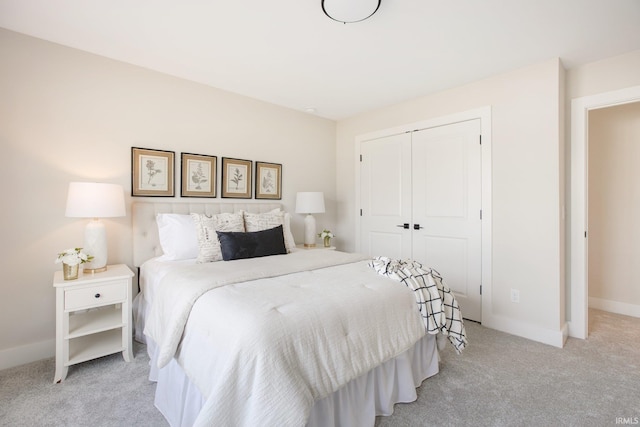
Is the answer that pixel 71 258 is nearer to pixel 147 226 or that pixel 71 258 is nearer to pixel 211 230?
pixel 147 226

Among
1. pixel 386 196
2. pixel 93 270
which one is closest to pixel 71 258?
pixel 93 270

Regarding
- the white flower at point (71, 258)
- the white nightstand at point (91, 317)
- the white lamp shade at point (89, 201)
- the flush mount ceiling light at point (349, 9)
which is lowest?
the white nightstand at point (91, 317)

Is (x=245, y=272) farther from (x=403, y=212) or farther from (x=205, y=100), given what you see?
(x=403, y=212)

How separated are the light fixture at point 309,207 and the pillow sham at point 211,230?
997mm

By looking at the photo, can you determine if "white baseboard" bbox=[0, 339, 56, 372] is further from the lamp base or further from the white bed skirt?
the white bed skirt

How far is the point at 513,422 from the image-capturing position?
1.65 m

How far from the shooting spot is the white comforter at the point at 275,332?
1141 millimetres

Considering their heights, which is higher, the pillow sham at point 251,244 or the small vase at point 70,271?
the pillow sham at point 251,244

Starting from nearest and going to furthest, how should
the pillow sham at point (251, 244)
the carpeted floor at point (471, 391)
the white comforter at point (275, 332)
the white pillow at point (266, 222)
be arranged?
the white comforter at point (275, 332) < the carpeted floor at point (471, 391) < the pillow sham at point (251, 244) < the white pillow at point (266, 222)

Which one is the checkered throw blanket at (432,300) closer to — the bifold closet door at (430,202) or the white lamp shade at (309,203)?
the bifold closet door at (430,202)

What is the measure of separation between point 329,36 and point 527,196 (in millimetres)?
2199

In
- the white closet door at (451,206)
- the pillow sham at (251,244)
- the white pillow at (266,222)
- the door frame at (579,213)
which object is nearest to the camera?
the pillow sham at (251,244)

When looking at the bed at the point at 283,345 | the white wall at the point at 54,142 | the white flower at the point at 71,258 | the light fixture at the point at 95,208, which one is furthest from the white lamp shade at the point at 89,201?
the bed at the point at 283,345

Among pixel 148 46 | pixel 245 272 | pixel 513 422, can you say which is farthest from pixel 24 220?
pixel 513 422
